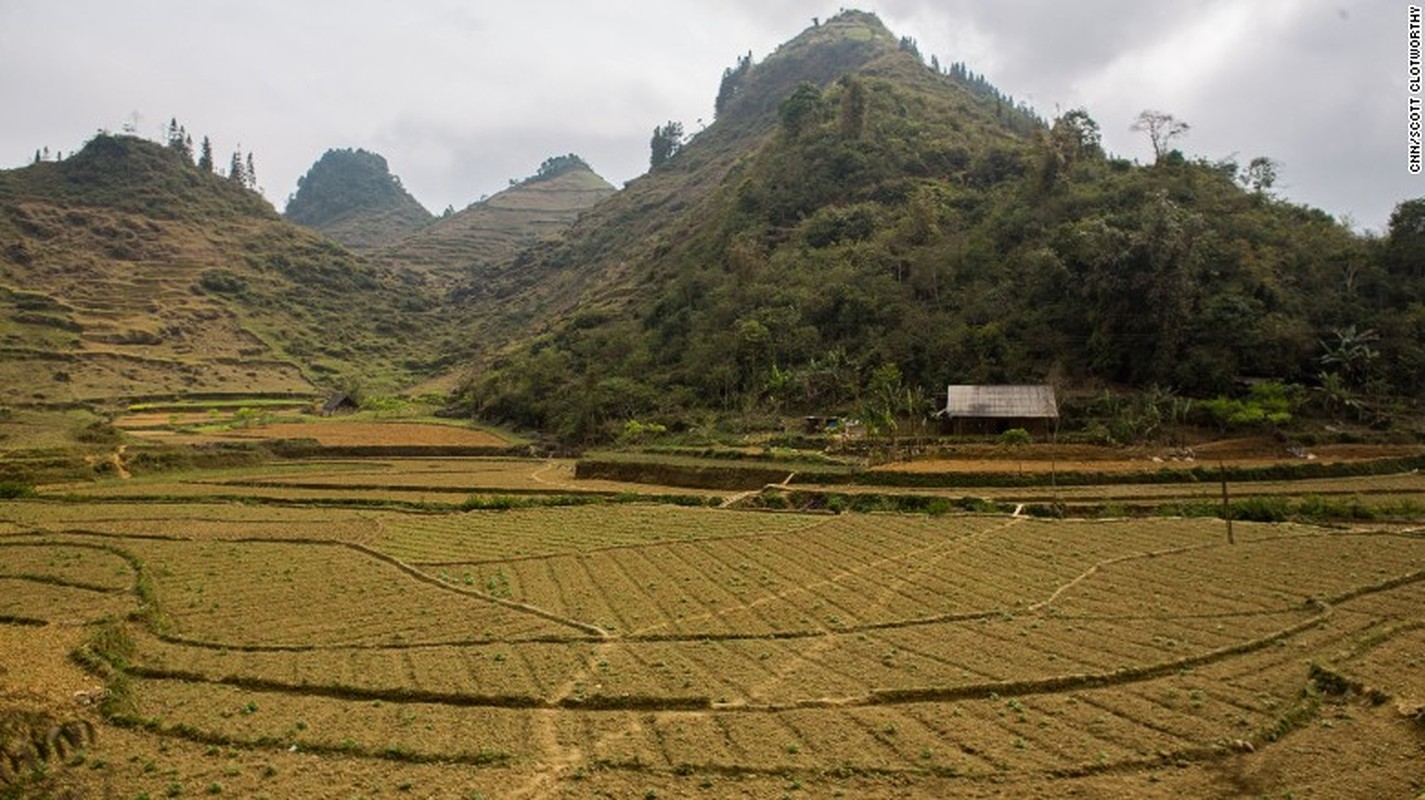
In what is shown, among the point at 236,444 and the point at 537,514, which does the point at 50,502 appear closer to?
the point at 236,444

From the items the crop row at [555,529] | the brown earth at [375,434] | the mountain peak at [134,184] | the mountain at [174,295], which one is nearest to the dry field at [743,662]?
the crop row at [555,529]

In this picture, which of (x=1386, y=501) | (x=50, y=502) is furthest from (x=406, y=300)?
(x=1386, y=501)

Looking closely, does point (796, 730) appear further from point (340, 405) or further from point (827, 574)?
point (340, 405)

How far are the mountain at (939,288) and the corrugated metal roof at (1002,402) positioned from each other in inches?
136

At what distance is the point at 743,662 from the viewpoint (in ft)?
65.5

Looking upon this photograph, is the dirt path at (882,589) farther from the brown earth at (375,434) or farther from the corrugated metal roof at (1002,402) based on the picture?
the brown earth at (375,434)

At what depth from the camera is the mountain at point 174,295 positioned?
3748 inches

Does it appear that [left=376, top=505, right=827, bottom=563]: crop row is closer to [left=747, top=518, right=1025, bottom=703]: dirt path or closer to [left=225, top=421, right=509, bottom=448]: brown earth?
[left=747, top=518, right=1025, bottom=703]: dirt path

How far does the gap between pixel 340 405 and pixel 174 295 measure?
143 feet

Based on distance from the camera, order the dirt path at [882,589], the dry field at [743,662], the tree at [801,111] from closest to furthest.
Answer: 1. the dry field at [743,662]
2. the dirt path at [882,589]
3. the tree at [801,111]

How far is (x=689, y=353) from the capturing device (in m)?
79.9

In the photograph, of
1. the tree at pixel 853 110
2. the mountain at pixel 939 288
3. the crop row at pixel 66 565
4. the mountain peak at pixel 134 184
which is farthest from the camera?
the mountain peak at pixel 134 184

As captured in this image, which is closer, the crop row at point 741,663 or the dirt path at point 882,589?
the crop row at point 741,663

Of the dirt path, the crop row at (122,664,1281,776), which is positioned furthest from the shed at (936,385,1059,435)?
the crop row at (122,664,1281,776)
